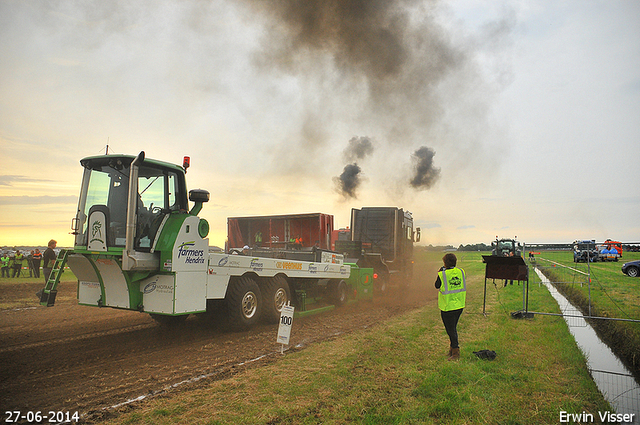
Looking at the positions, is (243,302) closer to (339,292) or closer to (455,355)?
(455,355)

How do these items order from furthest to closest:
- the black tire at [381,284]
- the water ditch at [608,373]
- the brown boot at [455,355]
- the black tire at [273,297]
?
Result: the black tire at [381,284], the black tire at [273,297], the brown boot at [455,355], the water ditch at [608,373]

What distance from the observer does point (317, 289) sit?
11430 millimetres

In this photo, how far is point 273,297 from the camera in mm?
9133

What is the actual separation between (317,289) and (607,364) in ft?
21.9

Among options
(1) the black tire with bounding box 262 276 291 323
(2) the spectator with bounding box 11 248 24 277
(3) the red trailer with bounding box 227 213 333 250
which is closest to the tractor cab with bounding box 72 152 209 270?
(1) the black tire with bounding box 262 276 291 323

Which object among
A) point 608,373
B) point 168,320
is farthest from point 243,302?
point 608,373

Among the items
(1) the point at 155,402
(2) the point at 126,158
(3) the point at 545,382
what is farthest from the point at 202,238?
(3) the point at 545,382

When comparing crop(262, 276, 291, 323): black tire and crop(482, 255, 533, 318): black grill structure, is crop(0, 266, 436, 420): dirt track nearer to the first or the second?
crop(262, 276, 291, 323): black tire

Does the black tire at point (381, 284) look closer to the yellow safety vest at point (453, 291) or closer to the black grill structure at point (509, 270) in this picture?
the black grill structure at point (509, 270)

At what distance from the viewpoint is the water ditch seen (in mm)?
5856

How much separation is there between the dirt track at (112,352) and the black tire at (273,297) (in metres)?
0.31

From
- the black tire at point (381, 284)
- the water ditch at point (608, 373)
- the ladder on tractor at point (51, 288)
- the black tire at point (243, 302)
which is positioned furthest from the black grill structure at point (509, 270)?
the ladder on tractor at point (51, 288)

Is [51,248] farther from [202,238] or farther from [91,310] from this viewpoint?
[202,238]

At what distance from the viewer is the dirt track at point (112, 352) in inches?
196
